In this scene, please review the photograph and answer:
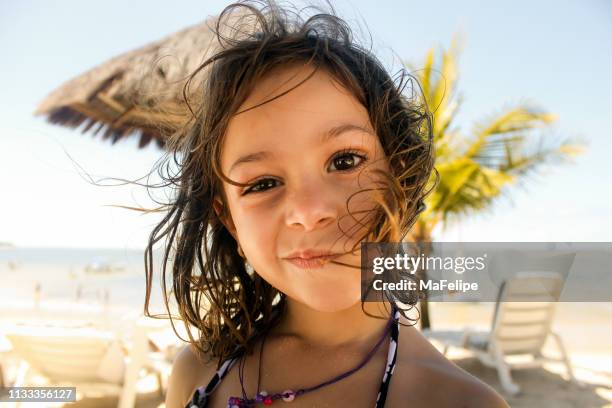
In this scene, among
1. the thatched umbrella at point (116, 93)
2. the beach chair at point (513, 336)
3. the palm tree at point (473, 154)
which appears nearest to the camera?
the thatched umbrella at point (116, 93)

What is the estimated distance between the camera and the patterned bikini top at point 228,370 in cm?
91

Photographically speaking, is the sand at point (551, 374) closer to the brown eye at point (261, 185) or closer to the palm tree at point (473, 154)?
the palm tree at point (473, 154)

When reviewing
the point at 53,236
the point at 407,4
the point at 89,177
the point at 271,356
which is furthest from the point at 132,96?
the point at 53,236

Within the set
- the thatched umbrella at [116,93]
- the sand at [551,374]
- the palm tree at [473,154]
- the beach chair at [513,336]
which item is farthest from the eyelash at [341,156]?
the palm tree at [473,154]

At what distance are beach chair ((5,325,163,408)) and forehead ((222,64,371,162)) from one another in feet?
10.2

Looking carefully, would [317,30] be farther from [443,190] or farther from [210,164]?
[443,190]

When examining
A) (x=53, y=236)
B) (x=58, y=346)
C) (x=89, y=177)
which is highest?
(x=89, y=177)

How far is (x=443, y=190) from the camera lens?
6.69 meters

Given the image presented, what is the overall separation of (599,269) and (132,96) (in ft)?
12.4

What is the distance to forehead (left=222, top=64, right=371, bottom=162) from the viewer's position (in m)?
0.85

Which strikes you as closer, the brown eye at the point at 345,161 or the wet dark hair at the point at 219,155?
the brown eye at the point at 345,161

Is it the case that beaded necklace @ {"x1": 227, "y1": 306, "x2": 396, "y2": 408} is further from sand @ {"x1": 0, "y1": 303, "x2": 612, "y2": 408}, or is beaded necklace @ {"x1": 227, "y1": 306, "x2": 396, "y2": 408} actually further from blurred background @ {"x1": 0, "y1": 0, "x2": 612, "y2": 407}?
sand @ {"x1": 0, "y1": 303, "x2": 612, "y2": 408}

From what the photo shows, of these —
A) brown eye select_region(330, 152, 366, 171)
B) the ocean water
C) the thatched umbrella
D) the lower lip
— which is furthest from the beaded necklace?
the ocean water

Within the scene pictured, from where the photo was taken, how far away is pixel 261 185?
3.04ft
